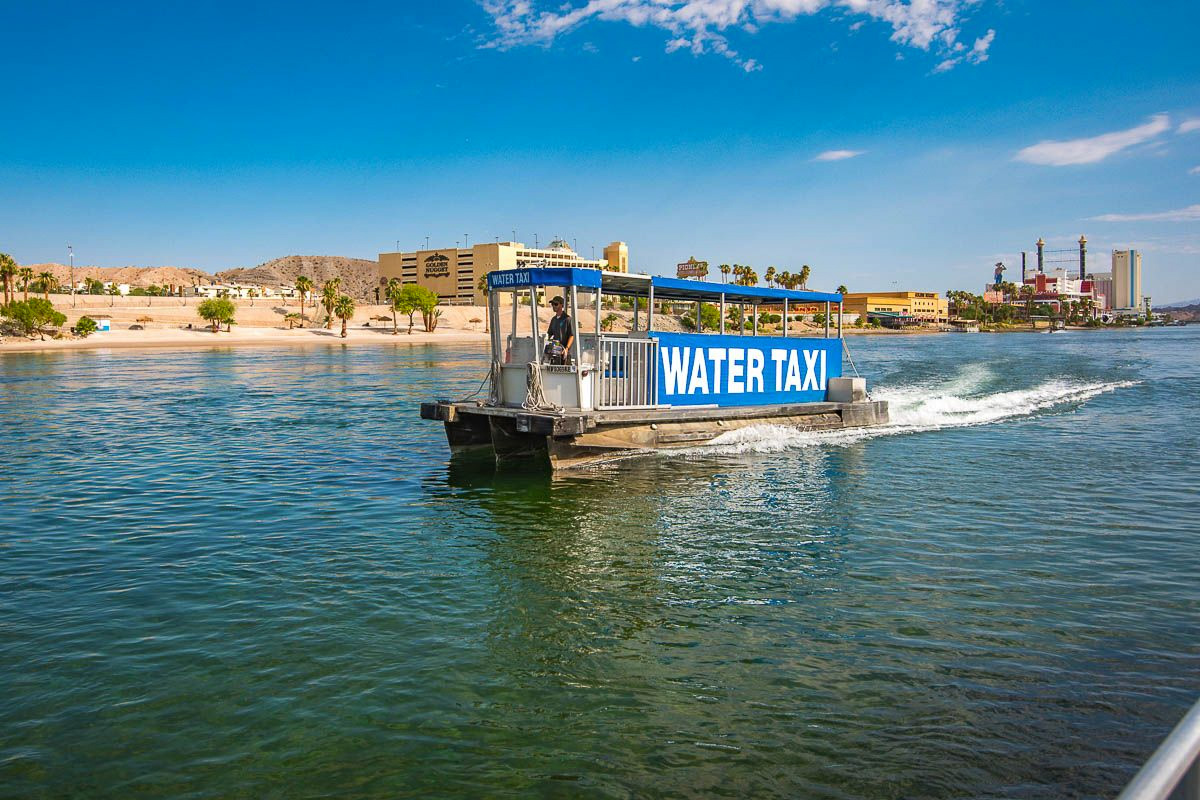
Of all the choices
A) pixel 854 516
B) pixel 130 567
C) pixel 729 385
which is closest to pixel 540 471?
pixel 729 385

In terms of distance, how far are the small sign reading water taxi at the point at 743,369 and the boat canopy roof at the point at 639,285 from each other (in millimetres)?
1100

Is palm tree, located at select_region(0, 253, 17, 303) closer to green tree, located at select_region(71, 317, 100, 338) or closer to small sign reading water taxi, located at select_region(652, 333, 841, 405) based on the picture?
green tree, located at select_region(71, 317, 100, 338)

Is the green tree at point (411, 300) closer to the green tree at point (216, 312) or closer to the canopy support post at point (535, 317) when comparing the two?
the green tree at point (216, 312)

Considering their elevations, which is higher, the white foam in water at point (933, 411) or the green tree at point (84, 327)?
the green tree at point (84, 327)

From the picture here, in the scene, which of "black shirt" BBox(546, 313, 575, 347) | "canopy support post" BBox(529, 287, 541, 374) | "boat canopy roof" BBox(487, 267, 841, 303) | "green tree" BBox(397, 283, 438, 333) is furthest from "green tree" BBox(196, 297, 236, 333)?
"black shirt" BBox(546, 313, 575, 347)

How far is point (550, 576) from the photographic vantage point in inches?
401

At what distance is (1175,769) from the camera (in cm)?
156

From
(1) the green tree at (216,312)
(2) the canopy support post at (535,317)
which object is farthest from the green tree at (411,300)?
(2) the canopy support post at (535,317)

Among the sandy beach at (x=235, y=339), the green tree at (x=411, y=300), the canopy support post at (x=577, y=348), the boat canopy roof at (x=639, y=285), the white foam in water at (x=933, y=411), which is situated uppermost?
the green tree at (x=411, y=300)

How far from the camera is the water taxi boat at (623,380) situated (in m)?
16.6

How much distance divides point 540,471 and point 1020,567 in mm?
9672

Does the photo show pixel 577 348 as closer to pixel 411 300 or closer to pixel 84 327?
pixel 84 327

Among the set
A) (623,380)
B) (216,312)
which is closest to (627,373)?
(623,380)

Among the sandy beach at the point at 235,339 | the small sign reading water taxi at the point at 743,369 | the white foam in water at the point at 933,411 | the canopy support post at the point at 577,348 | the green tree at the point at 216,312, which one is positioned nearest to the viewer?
the canopy support post at the point at 577,348
